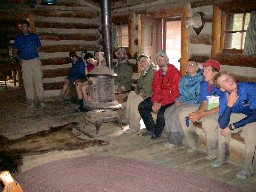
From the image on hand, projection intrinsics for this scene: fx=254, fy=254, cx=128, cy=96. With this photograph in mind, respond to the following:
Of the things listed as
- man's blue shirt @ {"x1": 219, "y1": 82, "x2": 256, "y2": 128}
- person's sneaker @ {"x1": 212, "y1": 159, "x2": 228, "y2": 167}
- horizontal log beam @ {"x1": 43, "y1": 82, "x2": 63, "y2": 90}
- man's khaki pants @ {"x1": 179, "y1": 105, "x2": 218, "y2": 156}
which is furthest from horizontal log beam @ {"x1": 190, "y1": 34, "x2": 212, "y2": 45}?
horizontal log beam @ {"x1": 43, "y1": 82, "x2": 63, "y2": 90}

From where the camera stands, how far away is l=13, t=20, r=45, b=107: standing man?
8047mm

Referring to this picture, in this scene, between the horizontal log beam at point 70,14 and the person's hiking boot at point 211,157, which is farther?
the horizontal log beam at point 70,14

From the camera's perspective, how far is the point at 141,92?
20.0 ft

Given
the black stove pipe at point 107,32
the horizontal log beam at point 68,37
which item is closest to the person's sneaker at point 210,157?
the black stove pipe at point 107,32

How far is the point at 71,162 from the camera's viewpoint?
4.41 meters

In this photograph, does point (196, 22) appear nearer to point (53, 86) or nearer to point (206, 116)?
point (206, 116)

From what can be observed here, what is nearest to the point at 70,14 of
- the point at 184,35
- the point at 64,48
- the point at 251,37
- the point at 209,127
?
the point at 64,48

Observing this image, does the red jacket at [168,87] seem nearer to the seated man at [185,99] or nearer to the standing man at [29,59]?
the seated man at [185,99]

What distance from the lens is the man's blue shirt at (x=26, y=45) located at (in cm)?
804

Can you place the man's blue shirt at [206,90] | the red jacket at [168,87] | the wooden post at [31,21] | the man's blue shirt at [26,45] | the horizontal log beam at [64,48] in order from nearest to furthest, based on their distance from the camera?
the man's blue shirt at [206,90] → the red jacket at [168,87] → the man's blue shirt at [26,45] → the wooden post at [31,21] → the horizontal log beam at [64,48]

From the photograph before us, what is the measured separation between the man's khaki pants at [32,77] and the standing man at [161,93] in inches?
174

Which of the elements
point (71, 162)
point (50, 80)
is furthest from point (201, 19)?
point (50, 80)

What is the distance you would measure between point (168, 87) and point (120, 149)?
5.40 feet

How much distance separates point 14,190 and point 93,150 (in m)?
2.43
